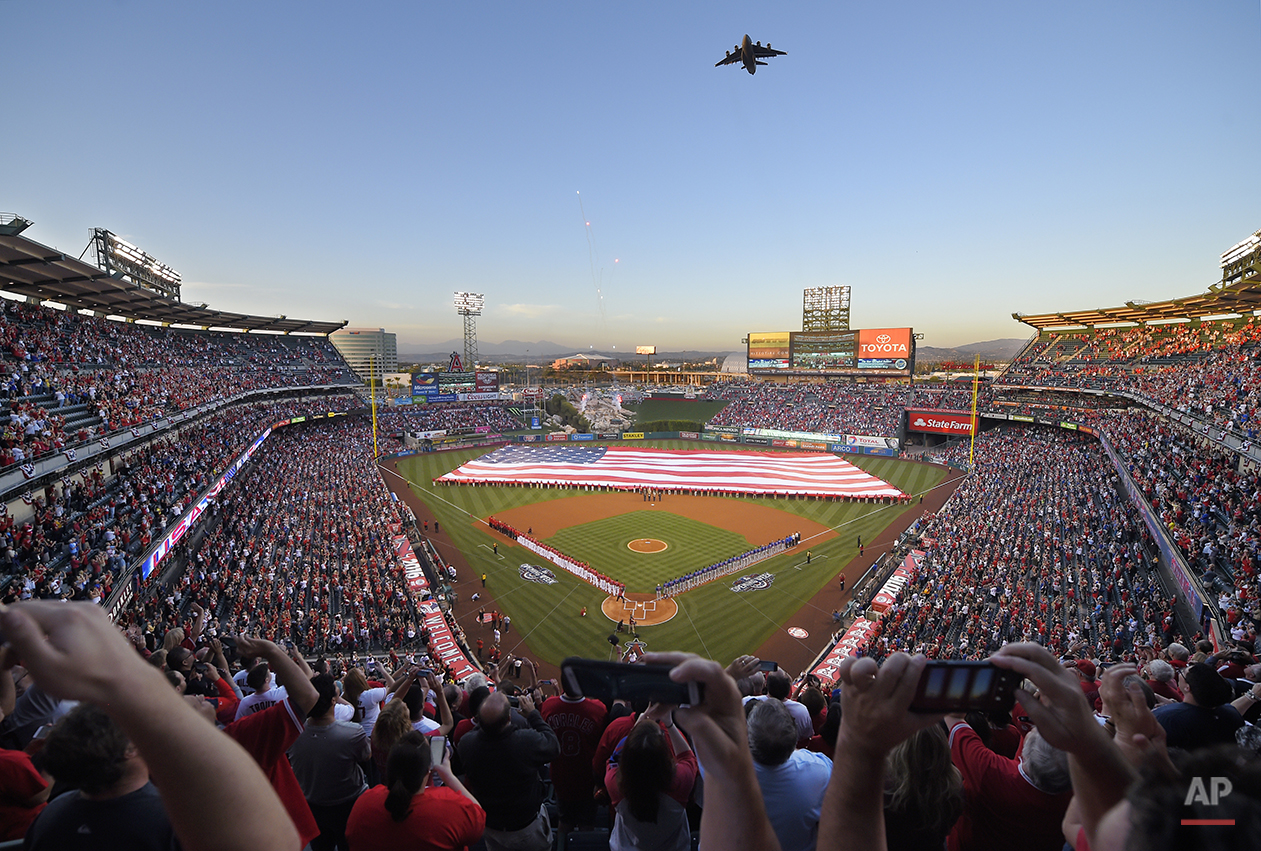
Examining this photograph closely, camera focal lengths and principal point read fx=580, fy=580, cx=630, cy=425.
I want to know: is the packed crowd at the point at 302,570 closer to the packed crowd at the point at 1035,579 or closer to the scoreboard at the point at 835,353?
the packed crowd at the point at 1035,579

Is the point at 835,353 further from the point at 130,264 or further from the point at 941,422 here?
the point at 130,264

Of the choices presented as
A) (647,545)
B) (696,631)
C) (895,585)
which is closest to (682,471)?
(647,545)

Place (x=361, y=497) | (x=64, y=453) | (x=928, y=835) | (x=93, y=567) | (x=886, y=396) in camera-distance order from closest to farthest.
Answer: (x=928, y=835) < (x=93, y=567) < (x=64, y=453) < (x=361, y=497) < (x=886, y=396)

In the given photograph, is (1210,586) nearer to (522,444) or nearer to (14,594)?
(14,594)

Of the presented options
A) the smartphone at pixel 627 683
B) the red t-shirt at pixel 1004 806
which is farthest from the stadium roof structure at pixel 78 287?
the red t-shirt at pixel 1004 806

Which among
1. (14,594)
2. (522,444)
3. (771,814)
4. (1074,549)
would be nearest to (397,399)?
(522,444)

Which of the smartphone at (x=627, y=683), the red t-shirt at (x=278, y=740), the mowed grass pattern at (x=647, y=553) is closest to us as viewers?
the smartphone at (x=627, y=683)
